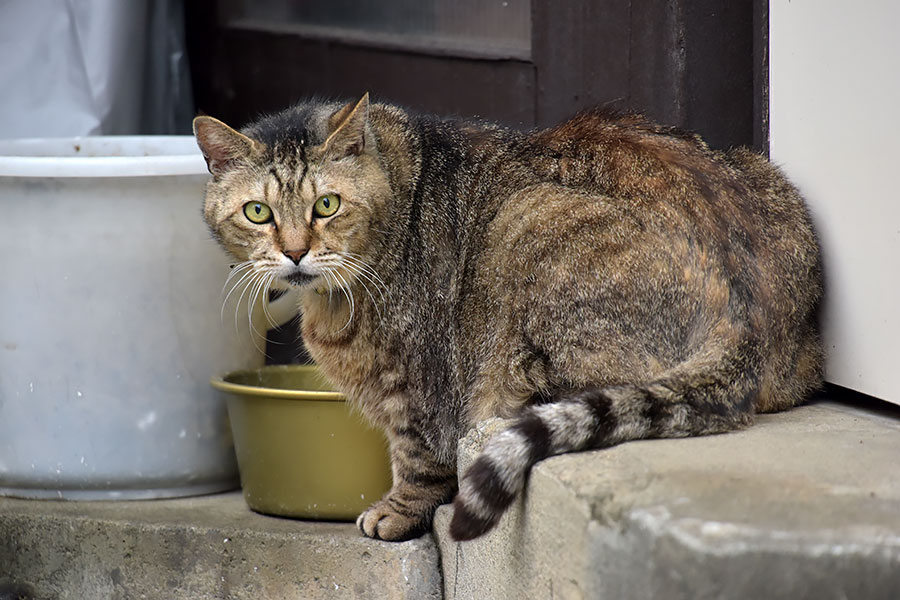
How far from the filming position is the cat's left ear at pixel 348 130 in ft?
8.27

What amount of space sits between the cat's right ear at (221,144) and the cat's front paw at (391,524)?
3.17ft

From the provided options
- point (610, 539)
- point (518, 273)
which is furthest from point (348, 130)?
point (610, 539)

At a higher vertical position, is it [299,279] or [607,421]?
[299,279]

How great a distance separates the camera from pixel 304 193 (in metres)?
2.54

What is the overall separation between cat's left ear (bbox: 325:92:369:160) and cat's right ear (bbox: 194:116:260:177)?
0.19 meters

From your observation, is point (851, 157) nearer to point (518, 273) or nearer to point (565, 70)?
point (518, 273)

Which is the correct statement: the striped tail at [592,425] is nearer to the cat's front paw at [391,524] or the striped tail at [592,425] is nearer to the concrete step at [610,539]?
the concrete step at [610,539]

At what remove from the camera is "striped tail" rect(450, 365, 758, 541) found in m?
1.88

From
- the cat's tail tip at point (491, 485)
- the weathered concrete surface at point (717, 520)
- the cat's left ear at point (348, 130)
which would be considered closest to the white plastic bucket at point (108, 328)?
the cat's left ear at point (348, 130)

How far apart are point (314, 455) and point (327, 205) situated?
0.75 meters

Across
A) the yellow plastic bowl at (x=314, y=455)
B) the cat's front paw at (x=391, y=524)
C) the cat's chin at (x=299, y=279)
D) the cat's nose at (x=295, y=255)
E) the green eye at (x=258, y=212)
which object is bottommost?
the cat's front paw at (x=391, y=524)

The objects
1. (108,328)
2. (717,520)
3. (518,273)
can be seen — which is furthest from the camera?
(108,328)

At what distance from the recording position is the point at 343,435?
114 inches

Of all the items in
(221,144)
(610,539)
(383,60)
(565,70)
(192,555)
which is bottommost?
(192,555)
